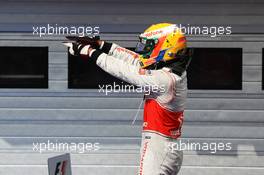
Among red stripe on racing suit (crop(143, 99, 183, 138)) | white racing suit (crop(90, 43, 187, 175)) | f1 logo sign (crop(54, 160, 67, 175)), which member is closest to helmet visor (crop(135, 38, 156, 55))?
white racing suit (crop(90, 43, 187, 175))

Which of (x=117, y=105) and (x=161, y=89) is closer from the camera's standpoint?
(x=161, y=89)

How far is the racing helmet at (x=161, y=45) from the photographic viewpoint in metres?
5.16

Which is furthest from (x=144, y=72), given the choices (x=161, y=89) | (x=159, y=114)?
(x=159, y=114)

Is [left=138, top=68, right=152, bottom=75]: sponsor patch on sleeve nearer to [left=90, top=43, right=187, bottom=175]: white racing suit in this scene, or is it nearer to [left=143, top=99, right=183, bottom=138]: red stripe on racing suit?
[left=90, top=43, right=187, bottom=175]: white racing suit

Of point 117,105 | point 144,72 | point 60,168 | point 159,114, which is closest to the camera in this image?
point 144,72

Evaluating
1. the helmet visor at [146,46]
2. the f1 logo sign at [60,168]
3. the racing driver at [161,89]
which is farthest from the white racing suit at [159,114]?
the f1 logo sign at [60,168]

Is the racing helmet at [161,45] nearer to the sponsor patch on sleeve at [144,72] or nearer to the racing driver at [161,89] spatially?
the racing driver at [161,89]

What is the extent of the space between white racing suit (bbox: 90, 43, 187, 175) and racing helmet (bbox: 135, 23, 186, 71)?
3.8 inches

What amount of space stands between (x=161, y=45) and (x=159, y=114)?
503 millimetres

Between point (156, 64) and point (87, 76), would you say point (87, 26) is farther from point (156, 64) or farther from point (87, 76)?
point (156, 64)

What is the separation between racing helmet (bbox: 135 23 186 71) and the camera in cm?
516

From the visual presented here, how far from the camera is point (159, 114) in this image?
5.19 meters

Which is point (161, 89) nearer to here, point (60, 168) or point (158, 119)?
point (158, 119)

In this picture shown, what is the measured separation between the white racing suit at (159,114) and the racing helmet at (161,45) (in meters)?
0.10
